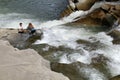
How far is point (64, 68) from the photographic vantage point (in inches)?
522

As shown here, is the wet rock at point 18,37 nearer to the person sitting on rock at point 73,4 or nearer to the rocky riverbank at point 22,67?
the person sitting on rock at point 73,4

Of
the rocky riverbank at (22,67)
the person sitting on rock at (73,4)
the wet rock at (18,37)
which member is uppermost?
the rocky riverbank at (22,67)

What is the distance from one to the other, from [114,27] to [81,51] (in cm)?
533

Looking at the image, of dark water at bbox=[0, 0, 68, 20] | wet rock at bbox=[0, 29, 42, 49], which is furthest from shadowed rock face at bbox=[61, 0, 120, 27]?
wet rock at bbox=[0, 29, 42, 49]

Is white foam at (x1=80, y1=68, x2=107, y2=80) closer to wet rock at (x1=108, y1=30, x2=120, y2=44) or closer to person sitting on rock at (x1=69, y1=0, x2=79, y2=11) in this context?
wet rock at (x1=108, y1=30, x2=120, y2=44)

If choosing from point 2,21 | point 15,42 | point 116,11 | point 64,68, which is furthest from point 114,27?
point 2,21

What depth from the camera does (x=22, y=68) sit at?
8.83 metres

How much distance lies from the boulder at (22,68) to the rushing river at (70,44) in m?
3.32

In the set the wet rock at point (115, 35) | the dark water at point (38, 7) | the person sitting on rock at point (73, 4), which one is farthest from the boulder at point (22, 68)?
the dark water at point (38, 7)

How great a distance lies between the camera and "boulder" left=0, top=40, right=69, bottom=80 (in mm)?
8273

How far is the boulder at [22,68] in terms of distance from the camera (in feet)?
27.1

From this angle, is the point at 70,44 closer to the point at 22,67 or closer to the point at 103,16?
the point at 103,16

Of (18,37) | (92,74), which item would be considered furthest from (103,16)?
(92,74)

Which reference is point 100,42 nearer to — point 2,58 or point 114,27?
point 114,27
